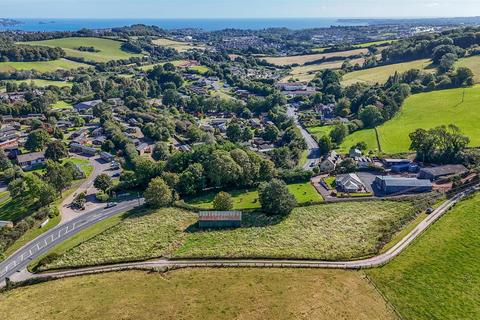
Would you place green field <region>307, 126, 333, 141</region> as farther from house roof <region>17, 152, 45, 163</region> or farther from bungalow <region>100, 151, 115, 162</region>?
house roof <region>17, 152, 45, 163</region>

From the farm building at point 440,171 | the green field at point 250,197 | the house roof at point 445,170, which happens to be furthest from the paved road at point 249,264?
the house roof at point 445,170

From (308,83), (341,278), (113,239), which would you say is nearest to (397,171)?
(341,278)

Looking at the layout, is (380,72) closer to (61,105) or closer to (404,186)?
(404,186)

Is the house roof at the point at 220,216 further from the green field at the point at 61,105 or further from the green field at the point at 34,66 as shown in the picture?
the green field at the point at 34,66

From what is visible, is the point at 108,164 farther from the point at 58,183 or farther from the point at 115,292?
the point at 115,292

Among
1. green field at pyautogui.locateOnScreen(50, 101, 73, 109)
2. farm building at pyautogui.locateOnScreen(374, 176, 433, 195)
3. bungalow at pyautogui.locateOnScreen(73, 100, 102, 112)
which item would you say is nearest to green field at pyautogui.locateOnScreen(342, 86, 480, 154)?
farm building at pyautogui.locateOnScreen(374, 176, 433, 195)

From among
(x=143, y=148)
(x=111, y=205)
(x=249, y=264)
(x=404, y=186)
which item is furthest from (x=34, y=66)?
(x=404, y=186)
